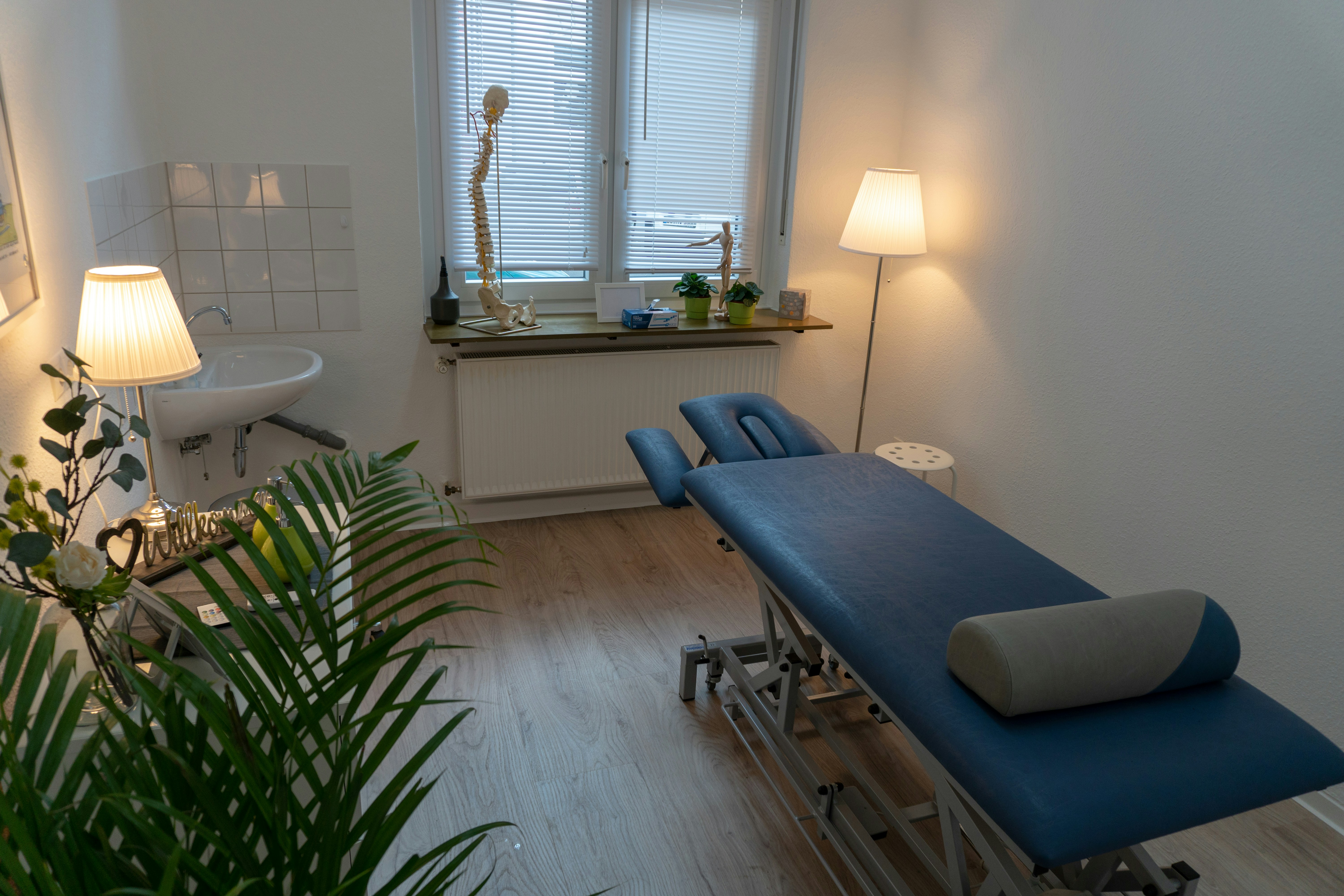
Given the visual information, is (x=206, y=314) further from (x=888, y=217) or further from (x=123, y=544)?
(x=888, y=217)

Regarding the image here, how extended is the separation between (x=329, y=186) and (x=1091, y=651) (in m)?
2.72

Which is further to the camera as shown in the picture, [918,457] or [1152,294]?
[918,457]

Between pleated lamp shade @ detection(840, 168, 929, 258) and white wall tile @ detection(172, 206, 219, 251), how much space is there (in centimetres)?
218

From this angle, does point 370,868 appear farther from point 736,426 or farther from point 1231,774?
point 736,426

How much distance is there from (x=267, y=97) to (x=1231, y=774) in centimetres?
307

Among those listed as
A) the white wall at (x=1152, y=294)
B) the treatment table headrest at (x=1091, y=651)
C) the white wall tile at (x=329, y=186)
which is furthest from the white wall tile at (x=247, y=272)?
the treatment table headrest at (x=1091, y=651)

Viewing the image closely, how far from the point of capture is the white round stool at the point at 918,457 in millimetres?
3039

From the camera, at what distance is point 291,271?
3035mm

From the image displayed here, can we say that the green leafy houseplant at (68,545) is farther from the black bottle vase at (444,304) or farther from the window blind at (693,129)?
the window blind at (693,129)

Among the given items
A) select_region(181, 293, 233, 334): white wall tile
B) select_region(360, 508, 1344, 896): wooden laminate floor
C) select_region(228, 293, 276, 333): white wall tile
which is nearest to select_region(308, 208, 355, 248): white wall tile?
select_region(228, 293, 276, 333): white wall tile

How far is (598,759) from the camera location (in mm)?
2219

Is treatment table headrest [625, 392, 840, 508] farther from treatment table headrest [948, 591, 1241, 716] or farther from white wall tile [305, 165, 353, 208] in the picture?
white wall tile [305, 165, 353, 208]

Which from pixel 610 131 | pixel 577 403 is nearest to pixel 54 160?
pixel 577 403

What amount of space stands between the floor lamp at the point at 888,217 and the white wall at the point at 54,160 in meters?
2.32
